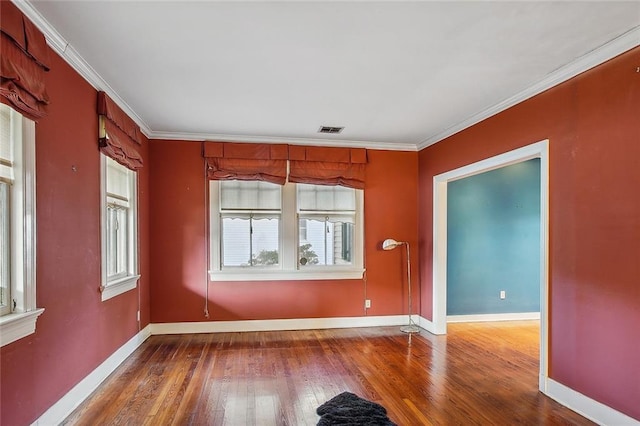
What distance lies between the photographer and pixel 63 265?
246 cm

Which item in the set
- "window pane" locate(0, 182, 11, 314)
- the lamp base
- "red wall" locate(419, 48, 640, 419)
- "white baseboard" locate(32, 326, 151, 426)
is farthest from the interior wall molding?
the lamp base

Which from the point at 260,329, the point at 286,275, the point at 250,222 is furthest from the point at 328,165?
the point at 260,329

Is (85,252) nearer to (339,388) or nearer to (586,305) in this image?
(339,388)

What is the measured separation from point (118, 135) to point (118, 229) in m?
1.01

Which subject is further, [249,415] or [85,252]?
[85,252]

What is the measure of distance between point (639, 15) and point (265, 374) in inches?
148

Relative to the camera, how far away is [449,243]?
5129 millimetres

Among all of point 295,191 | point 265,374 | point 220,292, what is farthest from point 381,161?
point 265,374

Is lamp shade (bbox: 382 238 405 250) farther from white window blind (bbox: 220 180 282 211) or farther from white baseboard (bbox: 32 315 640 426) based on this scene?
white window blind (bbox: 220 180 282 211)

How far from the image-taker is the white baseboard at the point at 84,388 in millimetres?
2326

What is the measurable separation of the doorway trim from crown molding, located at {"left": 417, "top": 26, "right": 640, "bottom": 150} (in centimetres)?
45

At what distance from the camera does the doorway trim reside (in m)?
2.93

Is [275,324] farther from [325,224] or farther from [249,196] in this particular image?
[249,196]

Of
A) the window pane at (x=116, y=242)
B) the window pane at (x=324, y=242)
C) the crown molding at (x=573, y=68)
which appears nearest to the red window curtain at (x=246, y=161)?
the window pane at (x=324, y=242)
